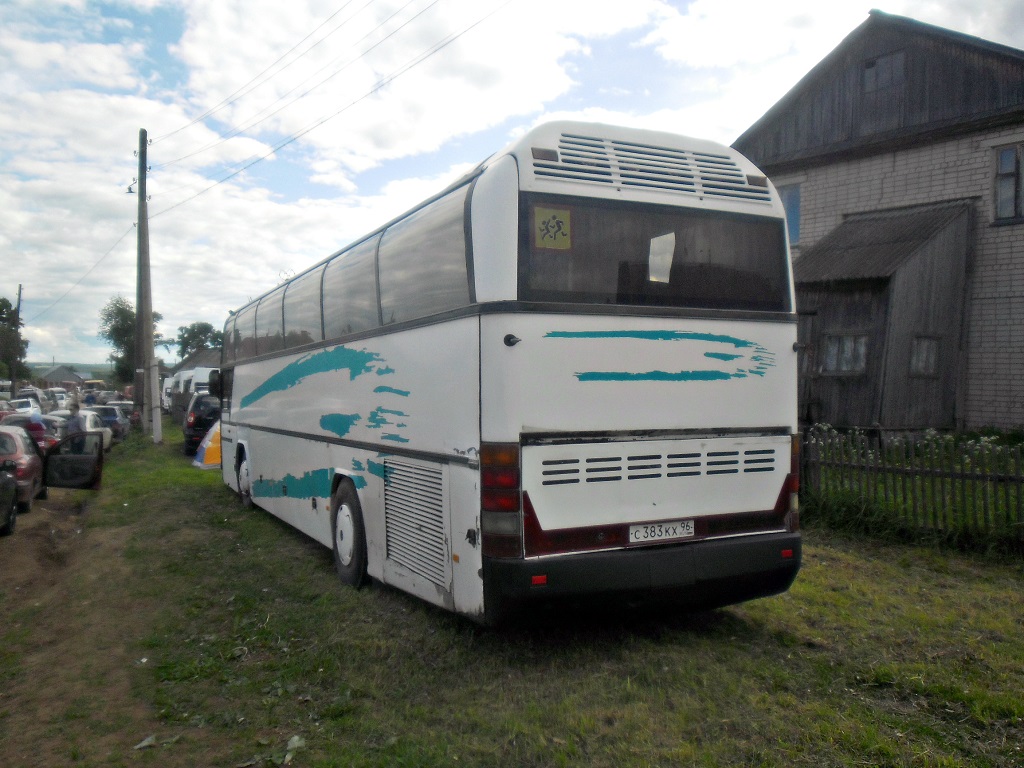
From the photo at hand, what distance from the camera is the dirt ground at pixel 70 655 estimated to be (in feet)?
14.7

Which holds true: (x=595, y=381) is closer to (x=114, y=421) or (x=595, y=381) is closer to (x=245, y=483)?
(x=245, y=483)

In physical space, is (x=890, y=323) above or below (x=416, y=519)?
above

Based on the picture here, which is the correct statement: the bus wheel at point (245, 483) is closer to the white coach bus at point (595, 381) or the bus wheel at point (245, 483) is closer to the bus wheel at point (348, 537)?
the bus wheel at point (348, 537)

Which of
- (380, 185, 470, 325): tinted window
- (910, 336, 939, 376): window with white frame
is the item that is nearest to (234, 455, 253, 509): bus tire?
(380, 185, 470, 325): tinted window

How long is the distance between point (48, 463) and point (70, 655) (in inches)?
278

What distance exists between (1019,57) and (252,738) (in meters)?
19.1

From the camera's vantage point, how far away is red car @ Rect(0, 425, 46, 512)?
13.4m

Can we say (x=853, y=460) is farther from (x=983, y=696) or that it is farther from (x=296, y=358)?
(x=296, y=358)

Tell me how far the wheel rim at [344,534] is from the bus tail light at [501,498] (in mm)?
2836

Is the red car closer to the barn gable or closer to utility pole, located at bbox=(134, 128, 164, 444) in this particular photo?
utility pole, located at bbox=(134, 128, 164, 444)

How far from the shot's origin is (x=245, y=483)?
13312 millimetres

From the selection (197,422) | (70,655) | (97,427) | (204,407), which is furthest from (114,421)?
(70,655)

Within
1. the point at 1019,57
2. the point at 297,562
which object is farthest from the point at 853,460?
the point at 1019,57

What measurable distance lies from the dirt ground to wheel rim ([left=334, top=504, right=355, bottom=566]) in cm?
173
